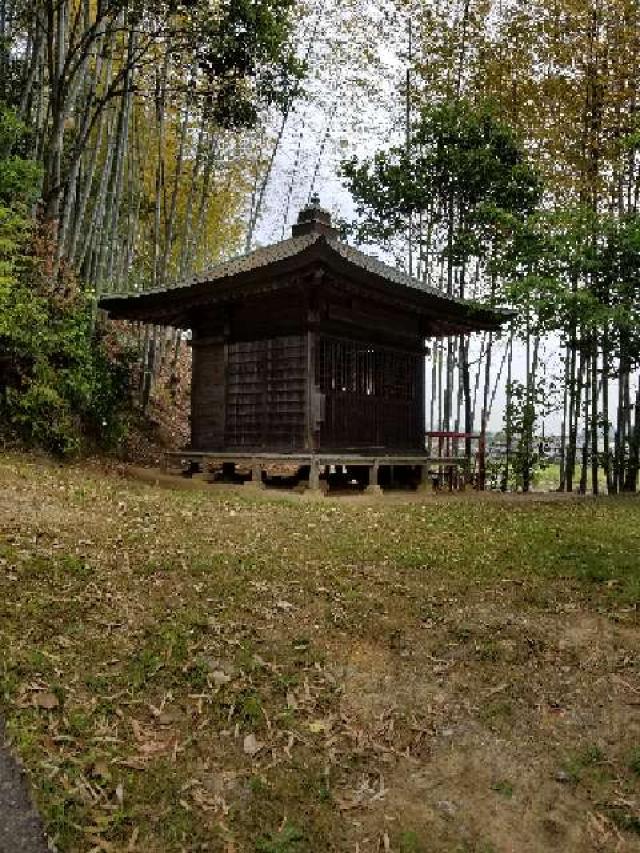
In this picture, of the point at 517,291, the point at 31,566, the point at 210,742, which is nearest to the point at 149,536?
the point at 31,566

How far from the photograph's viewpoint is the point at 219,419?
40.8 ft

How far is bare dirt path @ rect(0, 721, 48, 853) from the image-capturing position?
85.9 inches

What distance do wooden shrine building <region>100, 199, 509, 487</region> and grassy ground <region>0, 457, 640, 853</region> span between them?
571 cm

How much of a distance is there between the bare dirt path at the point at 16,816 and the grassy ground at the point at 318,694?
5cm

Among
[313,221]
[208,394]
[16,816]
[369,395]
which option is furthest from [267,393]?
[16,816]

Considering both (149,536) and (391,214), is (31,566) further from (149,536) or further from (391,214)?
(391,214)

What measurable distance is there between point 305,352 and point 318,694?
27.1ft

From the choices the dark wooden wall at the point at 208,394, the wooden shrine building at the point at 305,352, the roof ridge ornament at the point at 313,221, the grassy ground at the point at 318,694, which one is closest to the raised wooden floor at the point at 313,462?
the wooden shrine building at the point at 305,352

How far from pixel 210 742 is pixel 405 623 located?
4.85 ft

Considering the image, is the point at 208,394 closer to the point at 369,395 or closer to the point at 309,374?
the point at 309,374

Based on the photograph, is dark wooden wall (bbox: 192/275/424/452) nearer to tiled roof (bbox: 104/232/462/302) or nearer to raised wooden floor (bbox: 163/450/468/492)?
raised wooden floor (bbox: 163/450/468/492)

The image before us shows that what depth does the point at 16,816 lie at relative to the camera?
229cm

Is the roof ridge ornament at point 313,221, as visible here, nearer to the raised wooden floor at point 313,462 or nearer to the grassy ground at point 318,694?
the raised wooden floor at point 313,462

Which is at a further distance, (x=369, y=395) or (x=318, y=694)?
(x=369, y=395)
